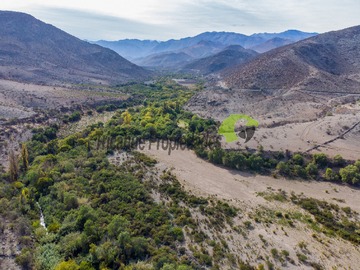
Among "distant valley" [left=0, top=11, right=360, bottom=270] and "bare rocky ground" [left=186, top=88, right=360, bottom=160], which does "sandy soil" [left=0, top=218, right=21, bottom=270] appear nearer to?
"distant valley" [left=0, top=11, right=360, bottom=270]

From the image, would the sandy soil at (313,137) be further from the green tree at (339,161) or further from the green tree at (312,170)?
the green tree at (312,170)

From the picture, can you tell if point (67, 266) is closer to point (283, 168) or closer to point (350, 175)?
point (283, 168)

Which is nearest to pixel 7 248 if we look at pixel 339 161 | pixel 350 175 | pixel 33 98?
pixel 350 175

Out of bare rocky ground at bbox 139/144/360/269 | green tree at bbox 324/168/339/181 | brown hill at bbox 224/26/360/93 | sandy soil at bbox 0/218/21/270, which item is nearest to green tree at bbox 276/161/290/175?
bare rocky ground at bbox 139/144/360/269

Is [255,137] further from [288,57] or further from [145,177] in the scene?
[288,57]

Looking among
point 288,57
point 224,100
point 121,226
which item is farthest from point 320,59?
point 121,226

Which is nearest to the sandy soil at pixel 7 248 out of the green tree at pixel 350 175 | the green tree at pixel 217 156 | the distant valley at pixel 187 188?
the distant valley at pixel 187 188
